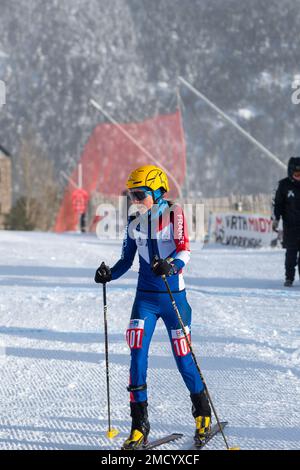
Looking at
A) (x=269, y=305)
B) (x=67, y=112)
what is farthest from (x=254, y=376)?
(x=67, y=112)

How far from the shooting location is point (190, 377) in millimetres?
4383

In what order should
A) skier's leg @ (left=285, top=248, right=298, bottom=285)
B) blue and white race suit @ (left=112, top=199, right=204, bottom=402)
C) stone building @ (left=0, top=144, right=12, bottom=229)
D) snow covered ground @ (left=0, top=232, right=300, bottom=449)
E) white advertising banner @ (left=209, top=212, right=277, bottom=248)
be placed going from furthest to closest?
stone building @ (left=0, top=144, right=12, bottom=229), white advertising banner @ (left=209, top=212, right=277, bottom=248), skier's leg @ (left=285, top=248, right=298, bottom=285), snow covered ground @ (left=0, top=232, right=300, bottom=449), blue and white race suit @ (left=112, top=199, right=204, bottom=402)

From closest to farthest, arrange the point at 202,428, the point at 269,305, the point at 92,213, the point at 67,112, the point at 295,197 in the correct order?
1. the point at 202,428
2. the point at 269,305
3. the point at 295,197
4. the point at 92,213
5. the point at 67,112

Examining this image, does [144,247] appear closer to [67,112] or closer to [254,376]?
[254,376]

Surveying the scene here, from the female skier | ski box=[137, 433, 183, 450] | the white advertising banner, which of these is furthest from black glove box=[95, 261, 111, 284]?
the white advertising banner

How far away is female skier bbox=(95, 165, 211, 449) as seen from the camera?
14.2ft

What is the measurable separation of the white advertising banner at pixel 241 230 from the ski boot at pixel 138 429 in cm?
1685

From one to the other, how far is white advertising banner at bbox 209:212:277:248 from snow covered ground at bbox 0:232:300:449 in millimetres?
9134

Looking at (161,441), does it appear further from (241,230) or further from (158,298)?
(241,230)

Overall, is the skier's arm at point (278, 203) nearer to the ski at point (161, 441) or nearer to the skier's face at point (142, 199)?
the skier's face at point (142, 199)

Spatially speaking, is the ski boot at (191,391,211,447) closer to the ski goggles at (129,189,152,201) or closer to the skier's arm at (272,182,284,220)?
the ski goggles at (129,189,152,201)

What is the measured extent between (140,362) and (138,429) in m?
0.38

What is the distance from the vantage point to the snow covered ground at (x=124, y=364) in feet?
14.9
